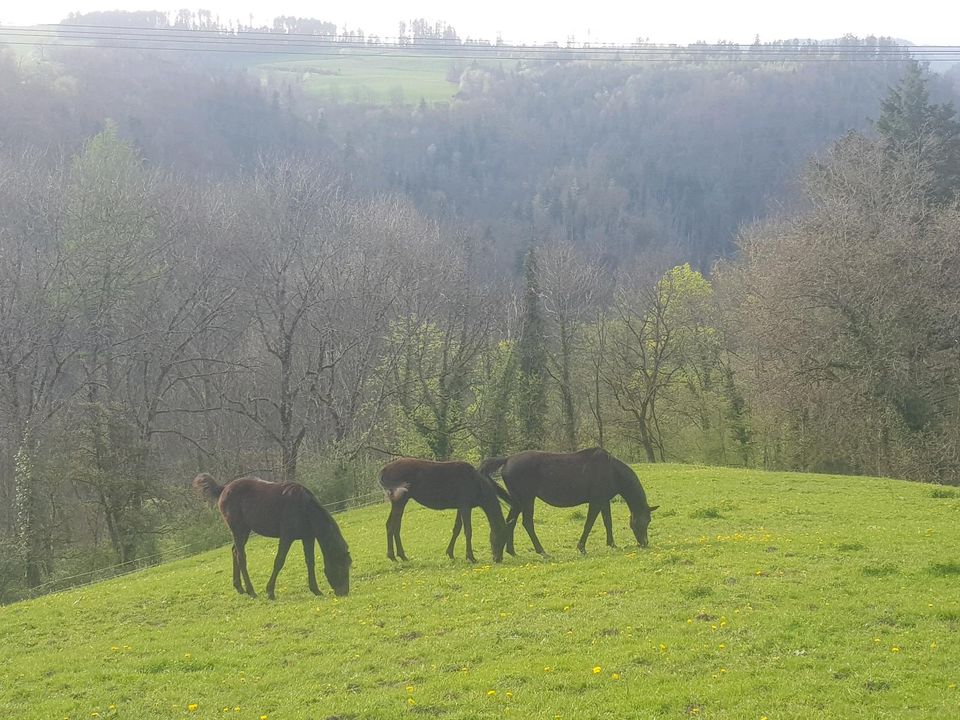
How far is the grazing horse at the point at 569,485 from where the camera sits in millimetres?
17359

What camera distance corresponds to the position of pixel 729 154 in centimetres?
13100

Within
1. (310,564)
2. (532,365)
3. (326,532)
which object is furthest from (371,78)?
(310,564)

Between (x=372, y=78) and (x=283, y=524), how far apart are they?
6465 inches

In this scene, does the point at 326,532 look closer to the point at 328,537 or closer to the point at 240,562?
the point at 328,537

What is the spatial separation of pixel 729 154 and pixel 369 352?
332ft

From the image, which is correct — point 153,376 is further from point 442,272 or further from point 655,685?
point 655,685

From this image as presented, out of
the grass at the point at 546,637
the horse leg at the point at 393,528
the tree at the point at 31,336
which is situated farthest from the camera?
the tree at the point at 31,336

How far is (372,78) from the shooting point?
552ft

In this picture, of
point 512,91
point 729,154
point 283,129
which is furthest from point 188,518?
point 512,91

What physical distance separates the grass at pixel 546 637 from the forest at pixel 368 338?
12996mm

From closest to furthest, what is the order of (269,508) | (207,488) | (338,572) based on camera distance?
(338,572) < (269,508) < (207,488)

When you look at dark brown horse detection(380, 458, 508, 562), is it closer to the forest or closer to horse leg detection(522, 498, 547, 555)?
horse leg detection(522, 498, 547, 555)

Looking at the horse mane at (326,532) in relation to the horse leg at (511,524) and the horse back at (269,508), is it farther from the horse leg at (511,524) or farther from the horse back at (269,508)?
the horse leg at (511,524)

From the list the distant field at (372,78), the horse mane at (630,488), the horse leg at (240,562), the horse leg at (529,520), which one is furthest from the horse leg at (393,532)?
the distant field at (372,78)
